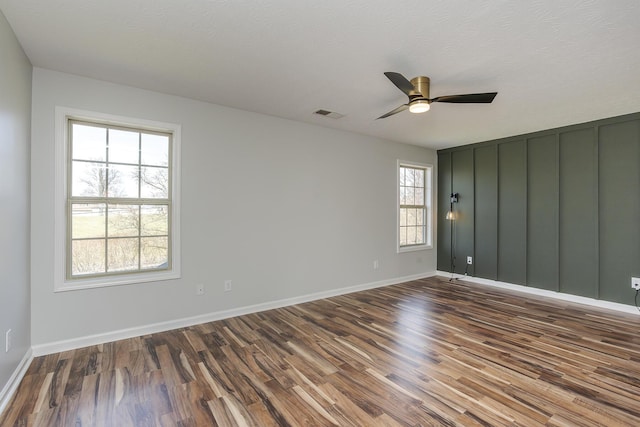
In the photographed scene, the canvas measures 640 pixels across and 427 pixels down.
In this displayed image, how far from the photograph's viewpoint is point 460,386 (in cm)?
224

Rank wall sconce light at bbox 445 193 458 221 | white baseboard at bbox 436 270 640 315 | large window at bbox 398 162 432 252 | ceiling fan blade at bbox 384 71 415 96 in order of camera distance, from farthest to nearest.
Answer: wall sconce light at bbox 445 193 458 221, large window at bbox 398 162 432 252, white baseboard at bbox 436 270 640 315, ceiling fan blade at bbox 384 71 415 96

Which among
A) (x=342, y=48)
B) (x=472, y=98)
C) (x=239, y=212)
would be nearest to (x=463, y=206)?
(x=472, y=98)

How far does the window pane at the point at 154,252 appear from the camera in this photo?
3.26m

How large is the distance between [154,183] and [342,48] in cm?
238

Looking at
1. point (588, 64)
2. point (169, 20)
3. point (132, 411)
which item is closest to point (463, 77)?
point (588, 64)

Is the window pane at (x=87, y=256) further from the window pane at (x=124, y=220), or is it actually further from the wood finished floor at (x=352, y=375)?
the wood finished floor at (x=352, y=375)

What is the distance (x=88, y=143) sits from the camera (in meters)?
3.00

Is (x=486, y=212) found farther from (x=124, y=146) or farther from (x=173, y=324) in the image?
(x=124, y=146)

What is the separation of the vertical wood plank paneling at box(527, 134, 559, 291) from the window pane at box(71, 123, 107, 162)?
5821 millimetres

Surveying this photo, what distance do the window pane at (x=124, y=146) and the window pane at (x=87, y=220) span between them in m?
0.51

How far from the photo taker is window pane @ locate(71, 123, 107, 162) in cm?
294

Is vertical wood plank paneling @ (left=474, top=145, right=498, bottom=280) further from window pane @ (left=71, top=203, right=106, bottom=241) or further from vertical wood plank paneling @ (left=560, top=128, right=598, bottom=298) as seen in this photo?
window pane @ (left=71, top=203, right=106, bottom=241)

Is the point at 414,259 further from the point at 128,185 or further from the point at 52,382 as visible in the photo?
the point at 52,382

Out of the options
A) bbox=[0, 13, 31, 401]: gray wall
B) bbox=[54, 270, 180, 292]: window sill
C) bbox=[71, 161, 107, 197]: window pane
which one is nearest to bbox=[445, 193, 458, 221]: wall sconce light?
bbox=[54, 270, 180, 292]: window sill
